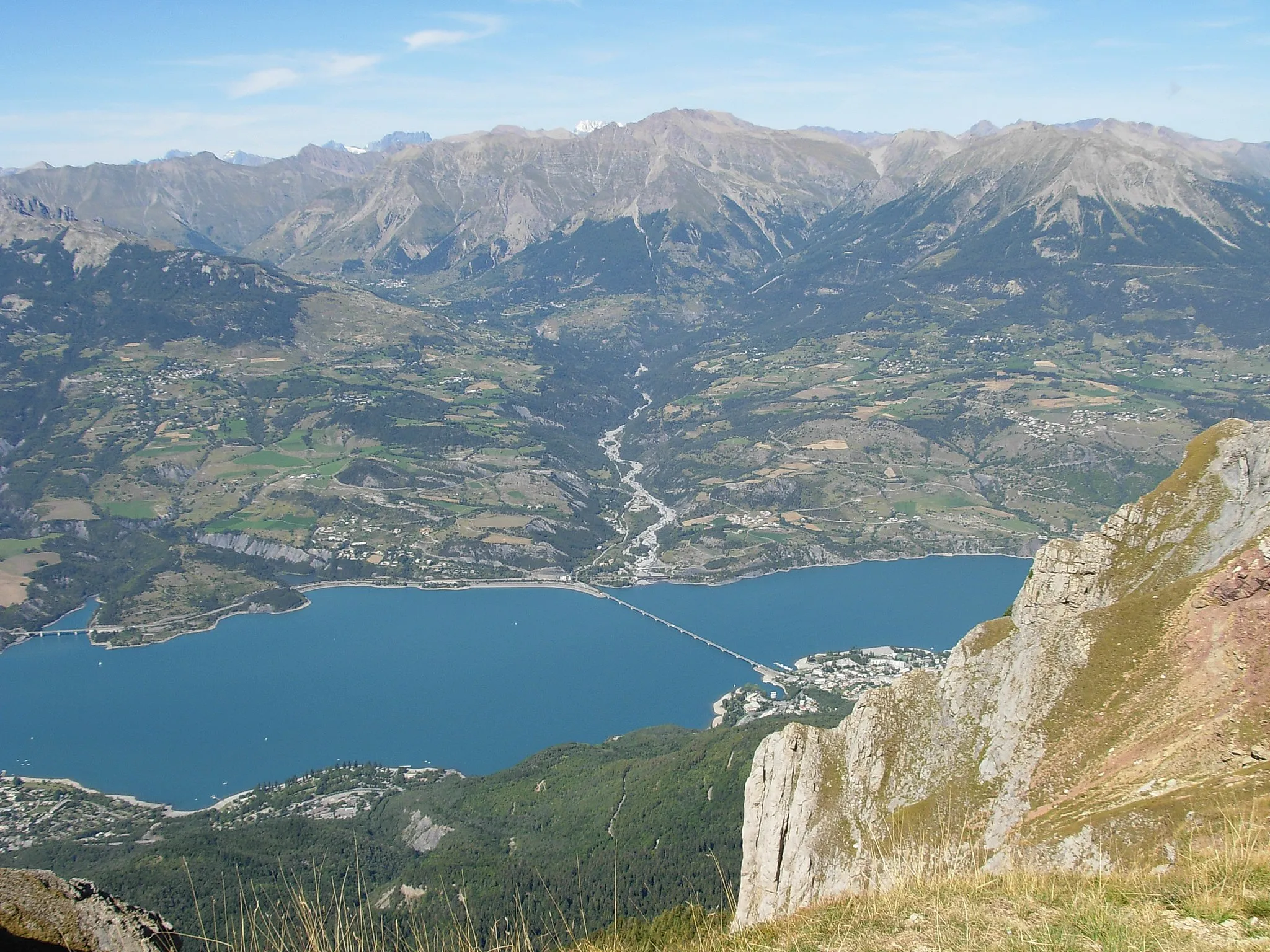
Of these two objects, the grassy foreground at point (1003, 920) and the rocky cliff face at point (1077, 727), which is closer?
the grassy foreground at point (1003, 920)

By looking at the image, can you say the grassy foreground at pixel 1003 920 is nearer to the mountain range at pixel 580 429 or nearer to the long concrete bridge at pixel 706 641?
the long concrete bridge at pixel 706 641

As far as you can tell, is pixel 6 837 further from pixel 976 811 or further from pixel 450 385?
pixel 450 385

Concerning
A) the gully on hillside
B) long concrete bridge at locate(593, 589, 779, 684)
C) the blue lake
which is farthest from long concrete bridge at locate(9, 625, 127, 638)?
the gully on hillside

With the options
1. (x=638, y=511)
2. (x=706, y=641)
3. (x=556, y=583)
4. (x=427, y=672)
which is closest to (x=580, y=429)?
(x=638, y=511)

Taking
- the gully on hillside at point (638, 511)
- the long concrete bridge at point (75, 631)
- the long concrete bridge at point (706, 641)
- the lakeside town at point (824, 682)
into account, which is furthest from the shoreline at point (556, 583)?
the lakeside town at point (824, 682)

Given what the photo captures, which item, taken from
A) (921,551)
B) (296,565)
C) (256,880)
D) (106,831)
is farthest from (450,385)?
(256,880)

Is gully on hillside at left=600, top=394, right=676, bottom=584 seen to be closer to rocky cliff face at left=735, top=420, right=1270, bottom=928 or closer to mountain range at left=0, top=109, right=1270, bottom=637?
mountain range at left=0, top=109, right=1270, bottom=637

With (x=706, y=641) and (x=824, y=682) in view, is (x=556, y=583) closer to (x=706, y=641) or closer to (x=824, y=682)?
(x=706, y=641)
